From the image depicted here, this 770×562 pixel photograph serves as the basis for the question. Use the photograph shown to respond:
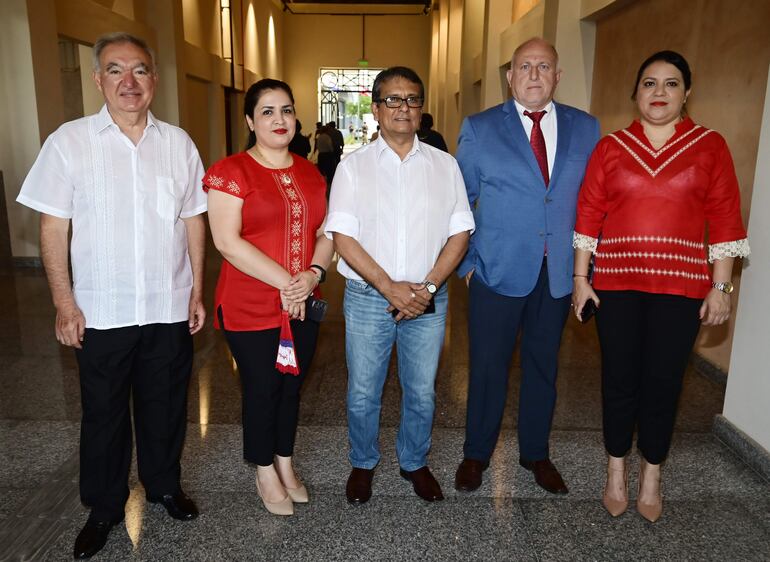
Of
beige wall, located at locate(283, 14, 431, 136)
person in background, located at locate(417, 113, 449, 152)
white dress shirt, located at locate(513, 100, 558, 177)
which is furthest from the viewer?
beige wall, located at locate(283, 14, 431, 136)

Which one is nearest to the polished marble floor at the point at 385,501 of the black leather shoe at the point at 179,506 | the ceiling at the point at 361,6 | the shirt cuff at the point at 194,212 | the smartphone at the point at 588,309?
the black leather shoe at the point at 179,506

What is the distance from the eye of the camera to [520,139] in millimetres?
2432

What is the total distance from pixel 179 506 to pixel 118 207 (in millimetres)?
1135

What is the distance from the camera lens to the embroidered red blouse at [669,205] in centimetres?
223

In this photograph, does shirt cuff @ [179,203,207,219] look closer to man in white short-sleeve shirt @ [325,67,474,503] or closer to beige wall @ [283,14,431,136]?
man in white short-sleeve shirt @ [325,67,474,503]

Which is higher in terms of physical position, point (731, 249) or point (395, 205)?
point (395, 205)

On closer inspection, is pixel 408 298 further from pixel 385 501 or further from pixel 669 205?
pixel 669 205

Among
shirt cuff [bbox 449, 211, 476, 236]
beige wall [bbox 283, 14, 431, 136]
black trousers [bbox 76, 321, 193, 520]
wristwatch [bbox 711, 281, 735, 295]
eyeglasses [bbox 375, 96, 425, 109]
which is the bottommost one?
black trousers [bbox 76, 321, 193, 520]

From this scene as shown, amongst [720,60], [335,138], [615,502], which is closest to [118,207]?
[615,502]

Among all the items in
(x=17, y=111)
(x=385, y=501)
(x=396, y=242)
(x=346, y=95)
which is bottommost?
(x=385, y=501)

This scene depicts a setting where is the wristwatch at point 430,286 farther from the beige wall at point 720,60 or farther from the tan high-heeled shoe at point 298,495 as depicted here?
the beige wall at point 720,60

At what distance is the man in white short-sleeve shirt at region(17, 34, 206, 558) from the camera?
80.5 inches

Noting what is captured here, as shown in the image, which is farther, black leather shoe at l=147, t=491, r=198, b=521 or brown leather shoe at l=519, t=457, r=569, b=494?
brown leather shoe at l=519, t=457, r=569, b=494

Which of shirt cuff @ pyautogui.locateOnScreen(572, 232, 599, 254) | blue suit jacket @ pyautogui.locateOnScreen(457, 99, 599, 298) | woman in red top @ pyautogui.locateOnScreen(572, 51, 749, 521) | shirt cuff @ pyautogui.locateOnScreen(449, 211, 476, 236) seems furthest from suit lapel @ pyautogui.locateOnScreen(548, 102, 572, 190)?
shirt cuff @ pyautogui.locateOnScreen(449, 211, 476, 236)
